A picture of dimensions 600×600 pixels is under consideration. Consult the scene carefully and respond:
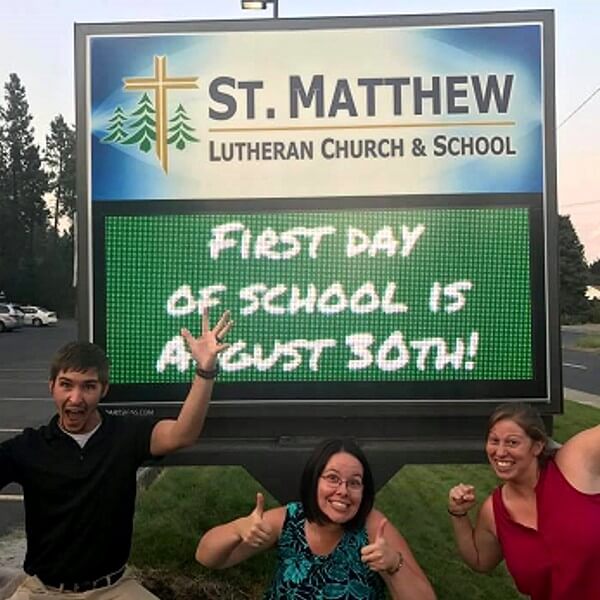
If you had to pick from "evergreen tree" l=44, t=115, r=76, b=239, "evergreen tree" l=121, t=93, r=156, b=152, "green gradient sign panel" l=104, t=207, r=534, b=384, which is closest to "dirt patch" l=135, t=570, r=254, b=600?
"green gradient sign panel" l=104, t=207, r=534, b=384

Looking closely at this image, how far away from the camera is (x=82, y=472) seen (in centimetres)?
296

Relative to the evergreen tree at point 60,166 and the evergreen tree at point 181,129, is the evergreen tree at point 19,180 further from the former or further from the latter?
the evergreen tree at point 181,129

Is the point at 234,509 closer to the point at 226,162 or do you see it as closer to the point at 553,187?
the point at 226,162

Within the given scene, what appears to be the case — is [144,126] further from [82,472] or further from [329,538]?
[329,538]

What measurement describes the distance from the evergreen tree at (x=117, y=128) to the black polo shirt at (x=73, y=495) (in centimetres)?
177

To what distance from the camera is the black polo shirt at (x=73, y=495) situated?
2957 mm

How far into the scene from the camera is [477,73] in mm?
4281

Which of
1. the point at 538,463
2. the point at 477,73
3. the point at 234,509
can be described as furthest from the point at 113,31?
the point at 234,509

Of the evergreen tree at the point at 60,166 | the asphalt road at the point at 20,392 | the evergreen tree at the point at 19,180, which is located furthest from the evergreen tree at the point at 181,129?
the evergreen tree at the point at 60,166

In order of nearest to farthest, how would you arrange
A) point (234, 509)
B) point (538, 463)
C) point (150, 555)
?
point (538, 463)
point (150, 555)
point (234, 509)

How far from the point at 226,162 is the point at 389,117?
2.71 ft

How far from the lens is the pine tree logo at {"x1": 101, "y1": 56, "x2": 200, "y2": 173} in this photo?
429 cm

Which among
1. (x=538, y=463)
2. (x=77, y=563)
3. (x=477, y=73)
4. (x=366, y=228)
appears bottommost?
(x=77, y=563)

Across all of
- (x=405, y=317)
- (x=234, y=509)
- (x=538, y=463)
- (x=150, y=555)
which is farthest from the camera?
(x=234, y=509)
